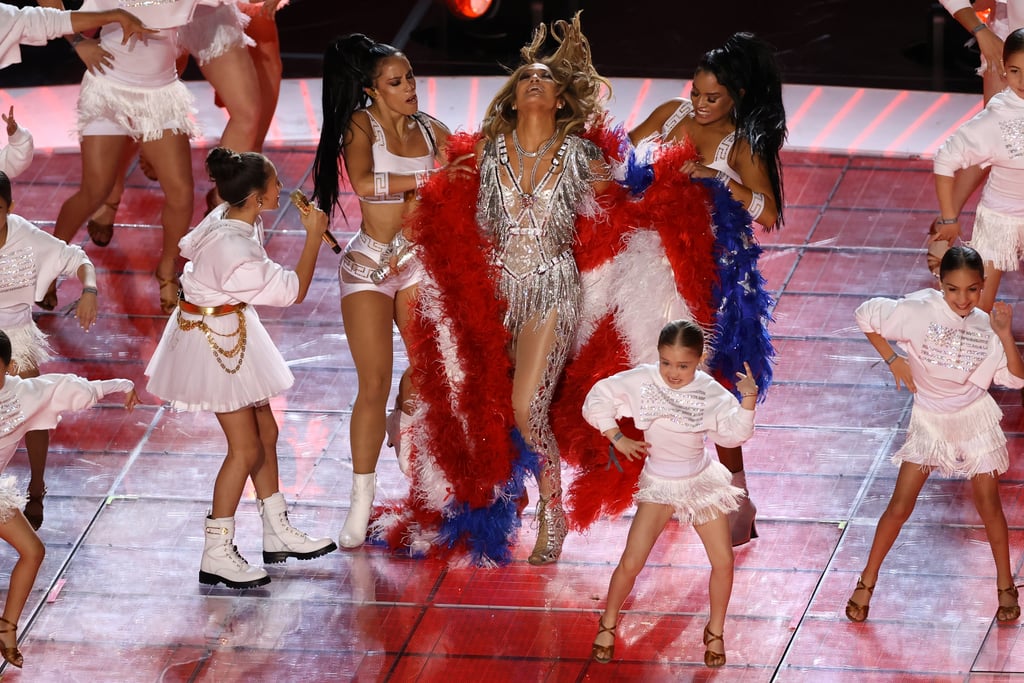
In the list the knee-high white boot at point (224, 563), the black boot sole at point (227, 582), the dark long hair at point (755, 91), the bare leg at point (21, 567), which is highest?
the dark long hair at point (755, 91)

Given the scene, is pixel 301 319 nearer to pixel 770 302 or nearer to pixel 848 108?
pixel 770 302

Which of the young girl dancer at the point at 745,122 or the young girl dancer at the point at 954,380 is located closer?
the young girl dancer at the point at 954,380

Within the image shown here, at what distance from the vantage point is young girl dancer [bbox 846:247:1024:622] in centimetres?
425

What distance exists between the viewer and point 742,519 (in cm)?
486

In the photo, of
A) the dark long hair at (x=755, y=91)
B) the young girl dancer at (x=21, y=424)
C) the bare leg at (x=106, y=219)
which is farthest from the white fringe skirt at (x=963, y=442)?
the bare leg at (x=106, y=219)

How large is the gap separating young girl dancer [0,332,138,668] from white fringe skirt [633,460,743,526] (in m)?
1.39

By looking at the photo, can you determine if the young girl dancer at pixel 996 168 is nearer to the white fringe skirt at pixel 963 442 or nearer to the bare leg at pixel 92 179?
the white fringe skirt at pixel 963 442

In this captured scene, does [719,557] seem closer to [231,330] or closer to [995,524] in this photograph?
[995,524]

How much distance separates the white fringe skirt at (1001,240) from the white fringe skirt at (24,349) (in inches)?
113

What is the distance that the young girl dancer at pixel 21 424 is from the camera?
168 inches

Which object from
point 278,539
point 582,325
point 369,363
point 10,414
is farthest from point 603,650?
point 10,414

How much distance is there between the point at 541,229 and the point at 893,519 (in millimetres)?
1229

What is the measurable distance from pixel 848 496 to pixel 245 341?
1.89m

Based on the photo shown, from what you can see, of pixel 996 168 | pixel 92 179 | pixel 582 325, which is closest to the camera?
pixel 582 325
